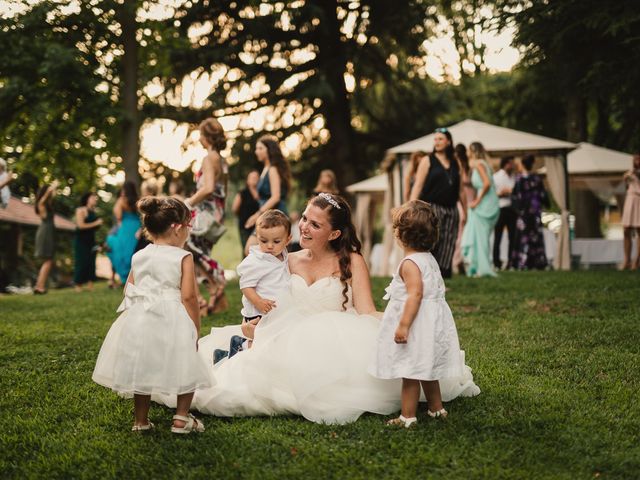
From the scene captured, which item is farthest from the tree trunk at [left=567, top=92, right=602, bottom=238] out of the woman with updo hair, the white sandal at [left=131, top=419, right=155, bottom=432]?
the white sandal at [left=131, top=419, right=155, bottom=432]

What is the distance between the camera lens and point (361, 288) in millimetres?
4621

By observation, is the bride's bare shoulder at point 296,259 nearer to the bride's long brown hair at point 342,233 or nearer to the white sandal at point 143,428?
the bride's long brown hair at point 342,233

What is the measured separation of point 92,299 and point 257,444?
784 centimetres

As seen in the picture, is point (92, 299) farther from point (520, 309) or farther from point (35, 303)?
point (520, 309)

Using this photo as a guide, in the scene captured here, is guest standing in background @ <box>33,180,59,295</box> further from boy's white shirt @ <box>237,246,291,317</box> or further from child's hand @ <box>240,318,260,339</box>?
boy's white shirt @ <box>237,246,291,317</box>

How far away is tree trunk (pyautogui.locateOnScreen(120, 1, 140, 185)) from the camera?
16.7m

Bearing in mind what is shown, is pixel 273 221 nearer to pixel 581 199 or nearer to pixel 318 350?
pixel 318 350

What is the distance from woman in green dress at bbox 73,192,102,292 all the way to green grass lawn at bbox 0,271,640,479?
8172mm

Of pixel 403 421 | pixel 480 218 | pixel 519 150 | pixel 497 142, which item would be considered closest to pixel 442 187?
pixel 480 218

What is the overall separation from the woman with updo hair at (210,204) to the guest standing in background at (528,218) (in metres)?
7.62

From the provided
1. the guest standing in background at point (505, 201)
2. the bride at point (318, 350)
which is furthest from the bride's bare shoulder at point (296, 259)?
the guest standing in background at point (505, 201)

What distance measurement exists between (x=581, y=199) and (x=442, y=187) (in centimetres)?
1253

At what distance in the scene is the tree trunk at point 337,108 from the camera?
19.0 meters

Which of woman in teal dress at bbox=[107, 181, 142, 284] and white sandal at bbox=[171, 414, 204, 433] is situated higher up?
→ woman in teal dress at bbox=[107, 181, 142, 284]
